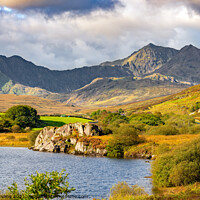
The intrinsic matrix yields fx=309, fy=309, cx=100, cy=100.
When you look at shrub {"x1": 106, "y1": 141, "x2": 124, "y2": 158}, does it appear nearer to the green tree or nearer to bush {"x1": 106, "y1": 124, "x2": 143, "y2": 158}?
bush {"x1": 106, "y1": 124, "x2": 143, "y2": 158}

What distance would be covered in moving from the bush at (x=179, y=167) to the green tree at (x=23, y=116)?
5412 inches

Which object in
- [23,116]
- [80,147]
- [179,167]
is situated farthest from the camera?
[23,116]

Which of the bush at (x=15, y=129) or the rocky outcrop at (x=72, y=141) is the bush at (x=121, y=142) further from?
the bush at (x=15, y=129)

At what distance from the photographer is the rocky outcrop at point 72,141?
106m

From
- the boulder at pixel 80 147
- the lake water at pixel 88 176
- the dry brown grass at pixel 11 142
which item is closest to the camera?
the lake water at pixel 88 176

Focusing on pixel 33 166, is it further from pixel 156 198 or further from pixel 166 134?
pixel 166 134

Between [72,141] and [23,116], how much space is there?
2961 inches

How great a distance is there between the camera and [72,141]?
113812 millimetres

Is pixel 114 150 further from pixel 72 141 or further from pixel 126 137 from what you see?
pixel 72 141

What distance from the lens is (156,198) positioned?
31.1 m

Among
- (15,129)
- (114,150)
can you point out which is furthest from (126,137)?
(15,129)

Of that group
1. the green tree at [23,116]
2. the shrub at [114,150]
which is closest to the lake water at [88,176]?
the shrub at [114,150]

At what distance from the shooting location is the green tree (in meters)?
179

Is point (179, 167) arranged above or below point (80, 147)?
below
